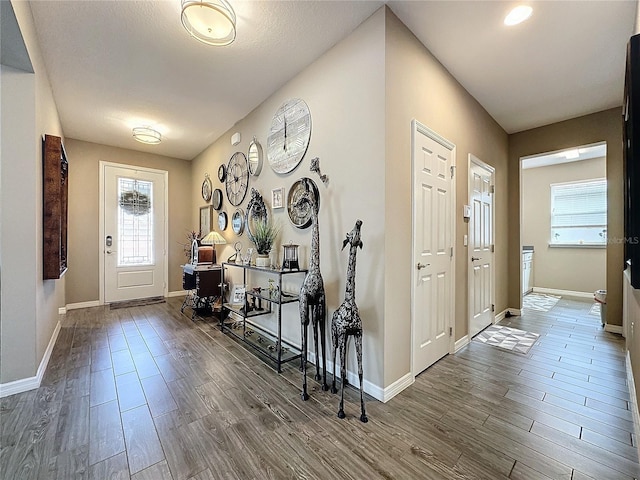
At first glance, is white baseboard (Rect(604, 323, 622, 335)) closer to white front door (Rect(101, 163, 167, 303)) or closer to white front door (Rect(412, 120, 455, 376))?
white front door (Rect(412, 120, 455, 376))

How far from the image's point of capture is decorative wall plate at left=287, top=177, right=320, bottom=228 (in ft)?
8.06

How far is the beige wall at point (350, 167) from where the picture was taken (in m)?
1.95

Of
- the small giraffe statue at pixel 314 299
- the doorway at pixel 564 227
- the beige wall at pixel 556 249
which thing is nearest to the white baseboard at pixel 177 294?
the small giraffe statue at pixel 314 299

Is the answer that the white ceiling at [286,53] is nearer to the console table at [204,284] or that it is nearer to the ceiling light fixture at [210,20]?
the ceiling light fixture at [210,20]

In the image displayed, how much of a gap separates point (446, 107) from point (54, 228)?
3.82m

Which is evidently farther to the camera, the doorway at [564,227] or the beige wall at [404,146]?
the doorway at [564,227]

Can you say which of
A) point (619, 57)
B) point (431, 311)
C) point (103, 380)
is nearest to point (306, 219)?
point (431, 311)

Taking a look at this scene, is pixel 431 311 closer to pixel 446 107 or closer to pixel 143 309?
pixel 446 107

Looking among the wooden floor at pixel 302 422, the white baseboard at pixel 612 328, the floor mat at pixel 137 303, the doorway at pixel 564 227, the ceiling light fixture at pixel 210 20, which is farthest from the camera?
the doorway at pixel 564 227

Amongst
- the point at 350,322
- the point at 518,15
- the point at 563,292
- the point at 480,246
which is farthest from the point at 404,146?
the point at 563,292

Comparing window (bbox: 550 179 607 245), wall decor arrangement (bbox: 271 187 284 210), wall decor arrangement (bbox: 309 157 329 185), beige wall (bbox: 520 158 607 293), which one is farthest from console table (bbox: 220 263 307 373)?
window (bbox: 550 179 607 245)

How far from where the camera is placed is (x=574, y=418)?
1.71m

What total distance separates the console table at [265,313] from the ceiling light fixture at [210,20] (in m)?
1.84

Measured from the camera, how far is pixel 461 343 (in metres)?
2.83
